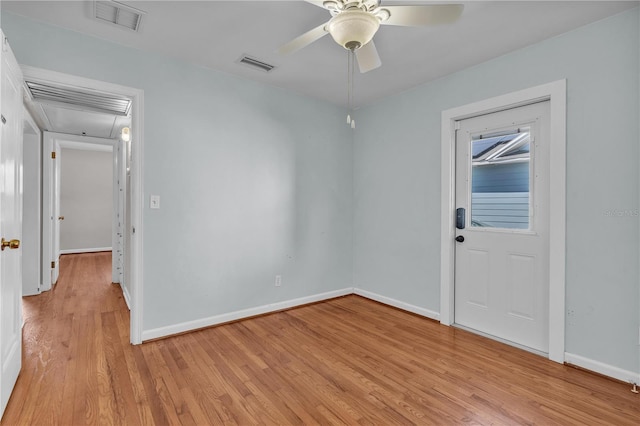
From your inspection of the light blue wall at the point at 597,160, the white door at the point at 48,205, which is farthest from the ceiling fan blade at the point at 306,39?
the white door at the point at 48,205

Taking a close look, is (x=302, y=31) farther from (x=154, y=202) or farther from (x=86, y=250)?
(x=86, y=250)

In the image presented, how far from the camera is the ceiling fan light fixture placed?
5.41 feet

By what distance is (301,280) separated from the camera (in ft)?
12.7

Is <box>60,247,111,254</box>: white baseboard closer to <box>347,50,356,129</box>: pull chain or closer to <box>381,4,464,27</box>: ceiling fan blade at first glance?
<box>347,50,356,129</box>: pull chain

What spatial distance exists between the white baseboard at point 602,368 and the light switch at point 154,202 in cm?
354

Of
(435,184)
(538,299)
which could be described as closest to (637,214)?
(538,299)

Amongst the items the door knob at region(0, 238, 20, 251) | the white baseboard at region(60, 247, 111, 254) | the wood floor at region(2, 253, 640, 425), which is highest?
the door knob at region(0, 238, 20, 251)

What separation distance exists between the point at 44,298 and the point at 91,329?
1612 mm

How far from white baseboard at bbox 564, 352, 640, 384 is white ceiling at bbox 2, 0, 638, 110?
2.44m

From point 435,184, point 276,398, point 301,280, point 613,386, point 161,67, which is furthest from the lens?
point 301,280

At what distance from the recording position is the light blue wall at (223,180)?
2.70 metres

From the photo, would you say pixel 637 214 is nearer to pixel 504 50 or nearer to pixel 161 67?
pixel 504 50

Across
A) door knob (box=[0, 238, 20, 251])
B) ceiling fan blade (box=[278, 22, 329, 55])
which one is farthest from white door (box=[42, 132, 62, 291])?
ceiling fan blade (box=[278, 22, 329, 55])

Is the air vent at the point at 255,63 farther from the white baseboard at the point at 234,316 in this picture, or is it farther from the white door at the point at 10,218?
the white baseboard at the point at 234,316
